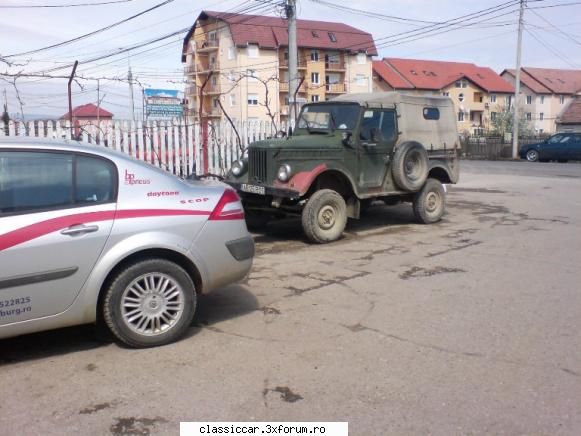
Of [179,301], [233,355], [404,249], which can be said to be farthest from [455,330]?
[404,249]

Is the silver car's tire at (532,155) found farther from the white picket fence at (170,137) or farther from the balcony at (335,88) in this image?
the balcony at (335,88)

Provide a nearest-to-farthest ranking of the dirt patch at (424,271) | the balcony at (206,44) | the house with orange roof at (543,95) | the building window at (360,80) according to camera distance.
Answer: the dirt patch at (424,271) < the balcony at (206,44) < the building window at (360,80) < the house with orange roof at (543,95)

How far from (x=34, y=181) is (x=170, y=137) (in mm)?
8483

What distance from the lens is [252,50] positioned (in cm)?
5909

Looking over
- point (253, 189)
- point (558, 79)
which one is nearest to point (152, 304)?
point (253, 189)

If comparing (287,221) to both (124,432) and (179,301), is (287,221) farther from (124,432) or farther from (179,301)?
(124,432)

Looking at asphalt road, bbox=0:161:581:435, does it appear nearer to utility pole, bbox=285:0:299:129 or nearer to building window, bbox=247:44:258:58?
utility pole, bbox=285:0:299:129

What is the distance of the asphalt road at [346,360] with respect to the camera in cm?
359

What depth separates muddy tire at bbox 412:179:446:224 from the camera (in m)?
10.8

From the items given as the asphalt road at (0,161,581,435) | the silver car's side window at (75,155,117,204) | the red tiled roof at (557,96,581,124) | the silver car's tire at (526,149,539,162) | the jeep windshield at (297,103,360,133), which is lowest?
the asphalt road at (0,161,581,435)

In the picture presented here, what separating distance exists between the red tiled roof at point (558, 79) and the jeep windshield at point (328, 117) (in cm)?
7605

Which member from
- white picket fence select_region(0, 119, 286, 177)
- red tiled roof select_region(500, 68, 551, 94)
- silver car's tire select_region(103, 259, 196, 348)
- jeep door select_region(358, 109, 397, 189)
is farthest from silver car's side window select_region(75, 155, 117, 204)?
red tiled roof select_region(500, 68, 551, 94)

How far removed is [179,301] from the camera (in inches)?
186

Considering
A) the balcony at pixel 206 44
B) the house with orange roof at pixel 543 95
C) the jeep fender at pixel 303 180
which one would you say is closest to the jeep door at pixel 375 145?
the jeep fender at pixel 303 180
